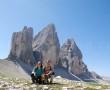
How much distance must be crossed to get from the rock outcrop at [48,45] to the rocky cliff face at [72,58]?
8.18 metres

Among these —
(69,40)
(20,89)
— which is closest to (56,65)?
(69,40)

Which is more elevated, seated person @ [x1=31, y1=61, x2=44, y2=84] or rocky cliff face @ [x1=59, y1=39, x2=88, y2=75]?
rocky cliff face @ [x1=59, y1=39, x2=88, y2=75]

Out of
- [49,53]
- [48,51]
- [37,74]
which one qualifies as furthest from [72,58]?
[37,74]

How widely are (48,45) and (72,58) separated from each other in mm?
19810

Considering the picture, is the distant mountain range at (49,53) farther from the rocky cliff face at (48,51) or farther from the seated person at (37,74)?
the seated person at (37,74)

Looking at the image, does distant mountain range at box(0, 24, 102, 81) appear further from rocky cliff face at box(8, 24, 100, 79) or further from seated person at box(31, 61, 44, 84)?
seated person at box(31, 61, 44, 84)

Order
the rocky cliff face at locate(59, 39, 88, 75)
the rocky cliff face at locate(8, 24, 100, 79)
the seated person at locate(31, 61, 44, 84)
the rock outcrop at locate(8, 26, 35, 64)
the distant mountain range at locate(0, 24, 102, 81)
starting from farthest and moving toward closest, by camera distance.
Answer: the rocky cliff face at locate(59, 39, 88, 75), the rocky cliff face at locate(8, 24, 100, 79), the distant mountain range at locate(0, 24, 102, 81), the rock outcrop at locate(8, 26, 35, 64), the seated person at locate(31, 61, 44, 84)

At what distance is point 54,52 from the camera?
497 feet

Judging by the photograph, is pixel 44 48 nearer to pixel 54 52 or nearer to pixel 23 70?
pixel 54 52

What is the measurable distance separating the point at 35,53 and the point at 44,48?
7.48m

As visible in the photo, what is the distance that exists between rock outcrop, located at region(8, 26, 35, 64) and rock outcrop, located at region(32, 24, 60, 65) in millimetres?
12917

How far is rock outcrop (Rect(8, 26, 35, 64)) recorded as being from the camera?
132 metres

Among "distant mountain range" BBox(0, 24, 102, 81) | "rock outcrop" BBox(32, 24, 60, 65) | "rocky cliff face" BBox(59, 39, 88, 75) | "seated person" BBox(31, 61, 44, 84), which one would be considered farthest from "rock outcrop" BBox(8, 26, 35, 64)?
"seated person" BBox(31, 61, 44, 84)

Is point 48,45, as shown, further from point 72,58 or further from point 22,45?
point 22,45
